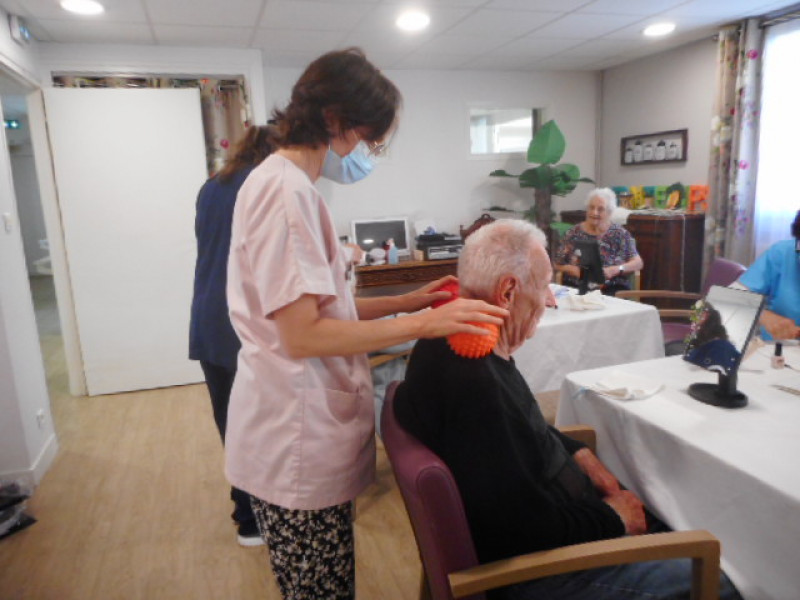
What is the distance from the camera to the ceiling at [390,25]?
118 inches

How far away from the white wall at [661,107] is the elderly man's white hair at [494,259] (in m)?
3.81

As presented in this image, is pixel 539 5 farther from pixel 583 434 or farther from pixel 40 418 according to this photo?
pixel 40 418

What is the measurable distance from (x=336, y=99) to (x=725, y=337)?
1.15 m

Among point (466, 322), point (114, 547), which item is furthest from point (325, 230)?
point (114, 547)

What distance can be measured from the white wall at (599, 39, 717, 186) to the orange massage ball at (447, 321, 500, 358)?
13.5 ft

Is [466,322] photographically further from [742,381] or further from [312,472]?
[742,381]

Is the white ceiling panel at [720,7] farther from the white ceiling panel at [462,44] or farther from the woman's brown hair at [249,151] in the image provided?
the woman's brown hair at [249,151]

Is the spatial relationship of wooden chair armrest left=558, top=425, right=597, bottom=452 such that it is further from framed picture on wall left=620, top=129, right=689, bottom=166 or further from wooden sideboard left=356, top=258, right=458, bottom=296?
framed picture on wall left=620, top=129, right=689, bottom=166

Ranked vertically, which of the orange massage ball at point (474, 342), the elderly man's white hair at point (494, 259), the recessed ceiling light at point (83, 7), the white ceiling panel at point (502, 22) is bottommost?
the orange massage ball at point (474, 342)

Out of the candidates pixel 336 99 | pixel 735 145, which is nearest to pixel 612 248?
pixel 735 145

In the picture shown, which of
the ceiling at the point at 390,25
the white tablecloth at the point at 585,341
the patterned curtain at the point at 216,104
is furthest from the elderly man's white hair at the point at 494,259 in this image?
the patterned curtain at the point at 216,104

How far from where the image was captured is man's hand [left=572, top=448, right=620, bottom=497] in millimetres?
1331

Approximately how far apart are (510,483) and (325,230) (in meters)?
0.57

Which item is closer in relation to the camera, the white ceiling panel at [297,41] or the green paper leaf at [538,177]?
the white ceiling panel at [297,41]
